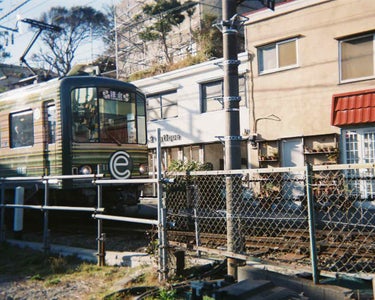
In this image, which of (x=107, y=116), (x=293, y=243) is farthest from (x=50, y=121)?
(x=293, y=243)

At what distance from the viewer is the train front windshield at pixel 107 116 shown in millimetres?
8945

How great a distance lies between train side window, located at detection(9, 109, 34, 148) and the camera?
955 cm

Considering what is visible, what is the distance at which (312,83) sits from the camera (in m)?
13.8

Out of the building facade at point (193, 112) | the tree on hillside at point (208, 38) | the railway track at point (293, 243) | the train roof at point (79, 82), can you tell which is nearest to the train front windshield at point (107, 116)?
the train roof at point (79, 82)

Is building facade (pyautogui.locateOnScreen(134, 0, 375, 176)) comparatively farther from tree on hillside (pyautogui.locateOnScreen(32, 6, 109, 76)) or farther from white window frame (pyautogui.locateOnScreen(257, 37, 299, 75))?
tree on hillside (pyautogui.locateOnScreen(32, 6, 109, 76))

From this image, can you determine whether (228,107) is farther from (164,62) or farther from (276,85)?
(164,62)

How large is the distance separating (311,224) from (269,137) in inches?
438

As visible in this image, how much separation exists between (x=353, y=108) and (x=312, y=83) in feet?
5.73

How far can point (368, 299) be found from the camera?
356cm

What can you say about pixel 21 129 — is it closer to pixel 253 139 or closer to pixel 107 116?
pixel 107 116

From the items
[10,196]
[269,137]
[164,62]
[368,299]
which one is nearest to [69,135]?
[10,196]

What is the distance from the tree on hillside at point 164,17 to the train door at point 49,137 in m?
18.6

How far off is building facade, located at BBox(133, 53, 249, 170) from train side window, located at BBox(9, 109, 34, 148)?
7.73 metres

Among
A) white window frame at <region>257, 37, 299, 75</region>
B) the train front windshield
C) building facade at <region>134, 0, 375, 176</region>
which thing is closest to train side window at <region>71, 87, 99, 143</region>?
the train front windshield
